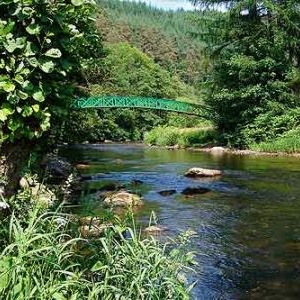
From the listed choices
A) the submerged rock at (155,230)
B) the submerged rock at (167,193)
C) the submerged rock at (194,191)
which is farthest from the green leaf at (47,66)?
the submerged rock at (194,191)

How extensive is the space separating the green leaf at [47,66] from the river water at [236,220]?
3179mm

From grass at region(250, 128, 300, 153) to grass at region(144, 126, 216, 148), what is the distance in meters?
5.28

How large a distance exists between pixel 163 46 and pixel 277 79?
71.0m

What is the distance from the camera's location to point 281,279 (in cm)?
639

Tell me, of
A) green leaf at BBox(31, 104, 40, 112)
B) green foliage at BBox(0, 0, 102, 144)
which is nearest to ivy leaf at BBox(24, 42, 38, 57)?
green foliage at BBox(0, 0, 102, 144)

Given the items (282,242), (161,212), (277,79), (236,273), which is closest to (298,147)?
(277,79)

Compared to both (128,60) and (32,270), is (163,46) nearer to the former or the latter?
(128,60)

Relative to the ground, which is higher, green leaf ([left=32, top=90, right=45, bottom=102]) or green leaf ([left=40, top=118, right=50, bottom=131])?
green leaf ([left=32, top=90, right=45, bottom=102])

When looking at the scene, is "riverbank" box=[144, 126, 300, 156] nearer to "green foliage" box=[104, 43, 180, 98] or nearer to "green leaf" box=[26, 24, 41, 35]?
"green leaf" box=[26, 24, 41, 35]

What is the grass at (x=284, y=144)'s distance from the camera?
78.3ft

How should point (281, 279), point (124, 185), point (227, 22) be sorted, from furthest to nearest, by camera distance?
1. point (227, 22)
2. point (124, 185)
3. point (281, 279)

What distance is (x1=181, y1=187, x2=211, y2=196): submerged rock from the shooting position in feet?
42.9

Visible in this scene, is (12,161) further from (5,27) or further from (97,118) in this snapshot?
(97,118)

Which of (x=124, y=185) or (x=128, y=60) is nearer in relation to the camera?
(x=124, y=185)
